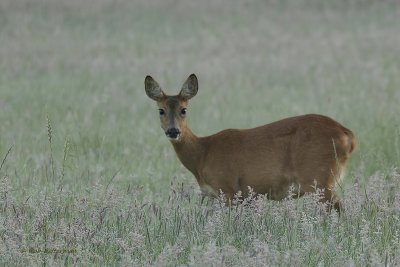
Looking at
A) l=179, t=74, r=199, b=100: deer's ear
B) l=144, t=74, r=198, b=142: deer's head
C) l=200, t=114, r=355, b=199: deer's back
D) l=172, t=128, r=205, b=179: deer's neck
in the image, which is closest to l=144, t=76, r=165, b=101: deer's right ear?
l=144, t=74, r=198, b=142: deer's head

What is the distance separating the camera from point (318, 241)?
6324 mm

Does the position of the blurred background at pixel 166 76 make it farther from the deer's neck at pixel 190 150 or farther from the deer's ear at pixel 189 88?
the deer's ear at pixel 189 88

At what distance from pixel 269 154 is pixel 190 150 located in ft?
2.86

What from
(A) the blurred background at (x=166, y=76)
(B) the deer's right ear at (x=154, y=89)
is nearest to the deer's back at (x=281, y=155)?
(A) the blurred background at (x=166, y=76)

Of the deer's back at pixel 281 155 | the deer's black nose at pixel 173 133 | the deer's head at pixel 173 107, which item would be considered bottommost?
the deer's back at pixel 281 155

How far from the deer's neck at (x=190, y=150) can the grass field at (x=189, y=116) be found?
0.94 ft

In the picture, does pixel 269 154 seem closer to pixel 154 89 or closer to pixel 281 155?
pixel 281 155

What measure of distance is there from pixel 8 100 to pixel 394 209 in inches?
410

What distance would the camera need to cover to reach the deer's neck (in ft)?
29.1

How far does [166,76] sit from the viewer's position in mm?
20406

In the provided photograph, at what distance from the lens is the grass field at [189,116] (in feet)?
22.2

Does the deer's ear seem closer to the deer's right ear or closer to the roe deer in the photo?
the roe deer

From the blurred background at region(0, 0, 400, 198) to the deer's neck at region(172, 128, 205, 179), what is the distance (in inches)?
7.9

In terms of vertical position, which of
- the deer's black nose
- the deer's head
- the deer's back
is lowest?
the deer's back
